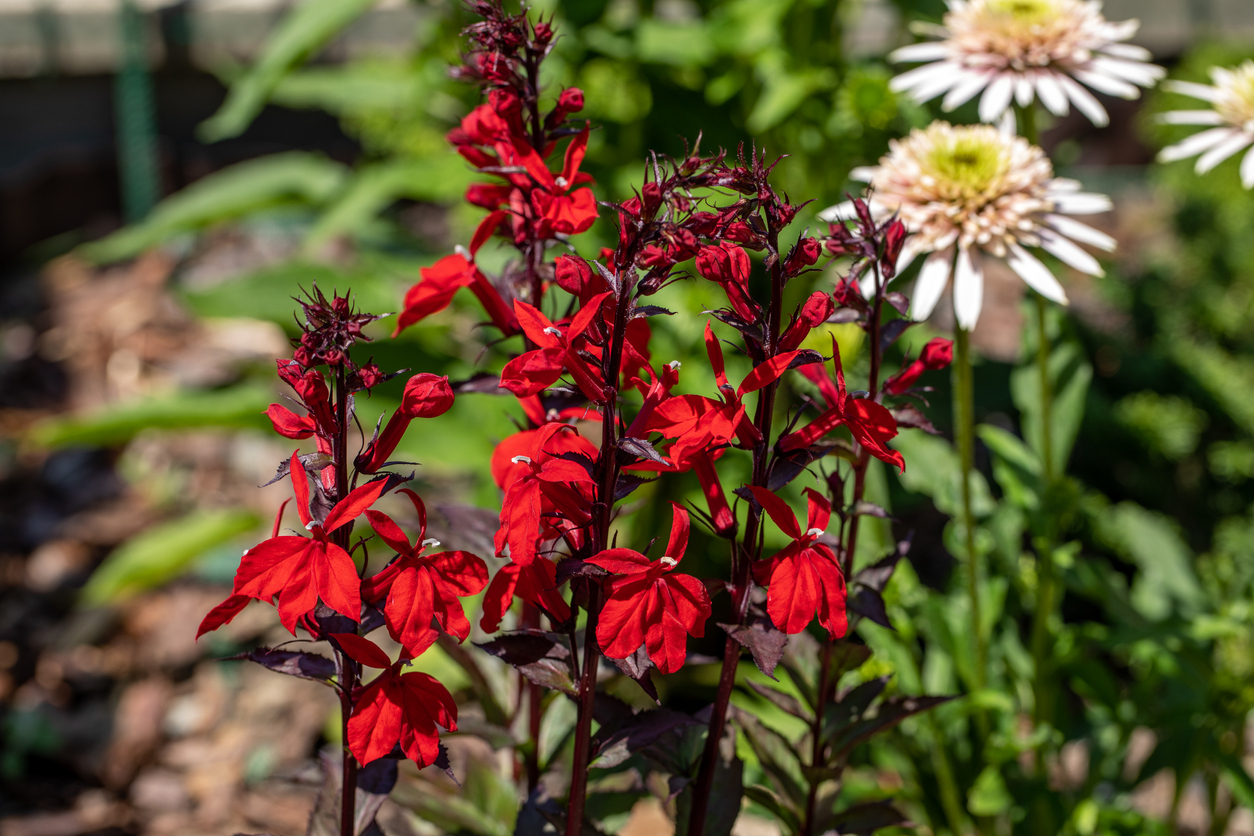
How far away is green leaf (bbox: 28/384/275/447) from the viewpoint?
201 cm

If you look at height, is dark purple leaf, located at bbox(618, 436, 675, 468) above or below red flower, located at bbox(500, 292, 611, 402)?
below

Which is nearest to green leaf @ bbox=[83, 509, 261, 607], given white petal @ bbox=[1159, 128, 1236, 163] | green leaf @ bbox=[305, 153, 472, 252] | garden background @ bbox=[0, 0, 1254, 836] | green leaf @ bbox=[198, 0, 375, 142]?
garden background @ bbox=[0, 0, 1254, 836]

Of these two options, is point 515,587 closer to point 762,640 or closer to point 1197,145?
point 762,640

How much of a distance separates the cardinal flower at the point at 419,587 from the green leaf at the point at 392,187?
4.98ft

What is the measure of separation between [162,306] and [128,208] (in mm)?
544

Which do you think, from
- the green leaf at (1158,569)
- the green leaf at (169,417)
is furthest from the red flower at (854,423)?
the green leaf at (169,417)

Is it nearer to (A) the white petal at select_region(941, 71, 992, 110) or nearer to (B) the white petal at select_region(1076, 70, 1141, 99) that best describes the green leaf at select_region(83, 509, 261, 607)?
(A) the white petal at select_region(941, 71, 992, 110)

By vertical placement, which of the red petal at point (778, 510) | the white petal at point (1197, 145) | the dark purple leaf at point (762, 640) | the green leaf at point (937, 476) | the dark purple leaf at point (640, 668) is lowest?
the green leaf at point (937, 476)

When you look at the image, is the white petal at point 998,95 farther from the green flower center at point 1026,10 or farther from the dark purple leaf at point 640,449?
the dark purple leaf at point 640,449

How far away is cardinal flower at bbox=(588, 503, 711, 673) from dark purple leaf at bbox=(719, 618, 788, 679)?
0.04m

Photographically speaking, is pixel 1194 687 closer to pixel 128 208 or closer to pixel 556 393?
pixel 556 393

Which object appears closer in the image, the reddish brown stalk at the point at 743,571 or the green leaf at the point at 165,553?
the reddish brown stalk at the point at 743,571

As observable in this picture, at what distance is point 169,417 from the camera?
203cm

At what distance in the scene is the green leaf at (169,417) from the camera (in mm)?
2010
